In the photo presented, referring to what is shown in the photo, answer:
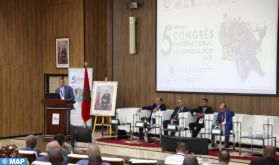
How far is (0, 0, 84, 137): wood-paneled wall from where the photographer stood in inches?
628

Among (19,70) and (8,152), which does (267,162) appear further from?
(19,70)

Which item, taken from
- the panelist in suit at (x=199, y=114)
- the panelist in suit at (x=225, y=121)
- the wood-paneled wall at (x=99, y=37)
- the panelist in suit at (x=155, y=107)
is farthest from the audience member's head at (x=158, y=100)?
the wood-paneled wall at (x=99, y=37)

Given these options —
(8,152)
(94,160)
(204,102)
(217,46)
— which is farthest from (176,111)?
(8,152)

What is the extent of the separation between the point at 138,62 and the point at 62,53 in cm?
281

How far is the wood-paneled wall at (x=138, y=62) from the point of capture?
15352 millimetres

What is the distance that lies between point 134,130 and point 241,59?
3.80 meters

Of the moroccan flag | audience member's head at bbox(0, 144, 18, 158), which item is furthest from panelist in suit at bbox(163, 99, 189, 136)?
audience member's head at bbox(0, 144, 18, 158)

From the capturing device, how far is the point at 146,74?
616 inches

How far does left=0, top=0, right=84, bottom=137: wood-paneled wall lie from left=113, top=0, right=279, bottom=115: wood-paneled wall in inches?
48.4

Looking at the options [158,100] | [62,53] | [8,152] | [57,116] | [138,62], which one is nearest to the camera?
[8,152]

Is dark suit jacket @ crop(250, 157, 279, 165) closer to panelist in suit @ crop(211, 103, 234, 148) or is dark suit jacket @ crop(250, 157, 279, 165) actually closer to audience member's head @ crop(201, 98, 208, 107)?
panelist in suit @ crop(211, 103, 234, 148)

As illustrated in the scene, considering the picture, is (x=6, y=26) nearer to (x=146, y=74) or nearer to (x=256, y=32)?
(x=146, y=74)

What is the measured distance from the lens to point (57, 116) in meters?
12.8

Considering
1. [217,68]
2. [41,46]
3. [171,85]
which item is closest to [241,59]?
[217,68]
